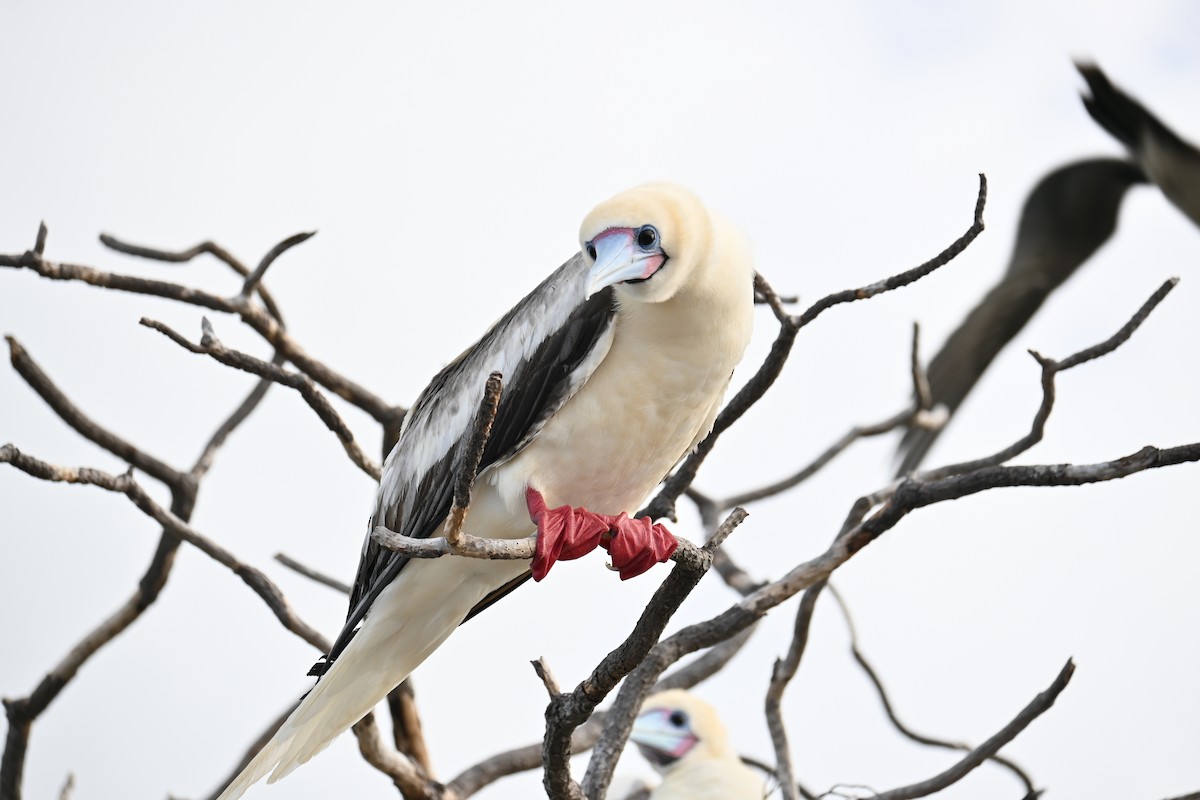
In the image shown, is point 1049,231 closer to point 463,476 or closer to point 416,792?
point 416,792

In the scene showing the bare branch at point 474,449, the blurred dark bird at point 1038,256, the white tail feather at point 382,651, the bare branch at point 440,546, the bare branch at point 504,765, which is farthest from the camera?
the blurred dark bird at point 1038,256

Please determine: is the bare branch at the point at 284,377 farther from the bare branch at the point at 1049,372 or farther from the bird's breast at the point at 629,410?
the bare branch at the point at 1049,372

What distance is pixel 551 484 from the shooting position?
4211 millimetres

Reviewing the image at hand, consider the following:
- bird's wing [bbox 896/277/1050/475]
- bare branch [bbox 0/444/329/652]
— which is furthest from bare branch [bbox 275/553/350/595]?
bird's wing [bbox 896/277/1050/475]

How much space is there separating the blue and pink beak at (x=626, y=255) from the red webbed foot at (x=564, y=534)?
682mm

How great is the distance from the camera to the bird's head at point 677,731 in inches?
277

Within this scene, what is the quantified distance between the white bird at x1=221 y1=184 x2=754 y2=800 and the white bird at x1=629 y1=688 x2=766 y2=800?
96.1 inches

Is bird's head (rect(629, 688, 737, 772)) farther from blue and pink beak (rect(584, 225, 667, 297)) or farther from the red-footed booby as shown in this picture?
the red-footed booby

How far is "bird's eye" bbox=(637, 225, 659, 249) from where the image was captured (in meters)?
3.89

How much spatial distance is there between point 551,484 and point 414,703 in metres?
1.91

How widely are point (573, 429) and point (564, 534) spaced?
1.25 feet

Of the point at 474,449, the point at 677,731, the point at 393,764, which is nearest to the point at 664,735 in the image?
the point at 677,731

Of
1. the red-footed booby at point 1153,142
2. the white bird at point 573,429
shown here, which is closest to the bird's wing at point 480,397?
the white bird at point 573,429

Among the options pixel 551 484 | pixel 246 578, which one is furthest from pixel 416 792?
pixel 551 484
